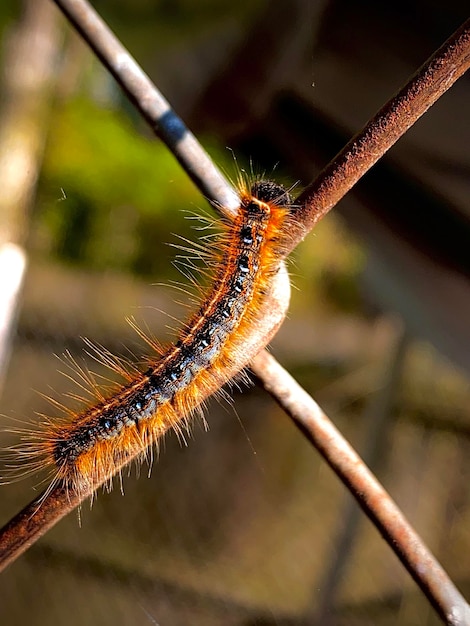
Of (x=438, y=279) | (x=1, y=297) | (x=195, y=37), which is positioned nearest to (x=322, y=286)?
(x=195, y=37)

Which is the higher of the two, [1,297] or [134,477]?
[1,297]

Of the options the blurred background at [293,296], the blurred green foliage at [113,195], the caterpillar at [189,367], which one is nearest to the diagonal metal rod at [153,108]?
the caterpillar at [189,367]

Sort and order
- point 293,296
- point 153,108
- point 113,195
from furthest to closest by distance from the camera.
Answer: point 113,195 < point 293,296 < point 153,108

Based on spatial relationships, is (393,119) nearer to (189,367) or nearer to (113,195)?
(189,367)

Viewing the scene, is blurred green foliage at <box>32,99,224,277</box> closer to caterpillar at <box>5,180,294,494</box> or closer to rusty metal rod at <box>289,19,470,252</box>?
caterpillar at <box>5,180,294,494</box>

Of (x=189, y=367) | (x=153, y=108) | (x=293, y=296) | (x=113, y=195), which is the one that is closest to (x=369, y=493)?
(x=189, y=367)

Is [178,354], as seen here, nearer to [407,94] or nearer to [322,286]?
[407,94]
